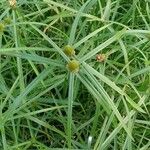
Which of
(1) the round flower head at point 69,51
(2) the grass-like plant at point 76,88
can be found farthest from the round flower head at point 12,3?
(1) the round flower head at point 69,51

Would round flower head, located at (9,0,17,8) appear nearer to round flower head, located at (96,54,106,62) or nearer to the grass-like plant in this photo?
the grass-like plant

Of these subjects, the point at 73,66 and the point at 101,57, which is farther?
the point at 101,57

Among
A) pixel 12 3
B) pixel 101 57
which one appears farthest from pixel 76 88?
pixel 12 3

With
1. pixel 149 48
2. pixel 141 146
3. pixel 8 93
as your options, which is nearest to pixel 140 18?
pixel 149 48

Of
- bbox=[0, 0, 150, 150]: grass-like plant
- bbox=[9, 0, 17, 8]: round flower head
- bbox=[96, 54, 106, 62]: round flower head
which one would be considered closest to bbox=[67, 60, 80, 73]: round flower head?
bbox=[0, 0, 150, 150]: grass-like plant

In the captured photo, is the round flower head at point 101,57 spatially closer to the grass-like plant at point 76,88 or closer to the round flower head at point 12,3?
the grass-like plant at point 76,88

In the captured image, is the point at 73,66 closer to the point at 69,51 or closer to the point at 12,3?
the point at 69,51

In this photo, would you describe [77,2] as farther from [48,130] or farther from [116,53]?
[48,130]
